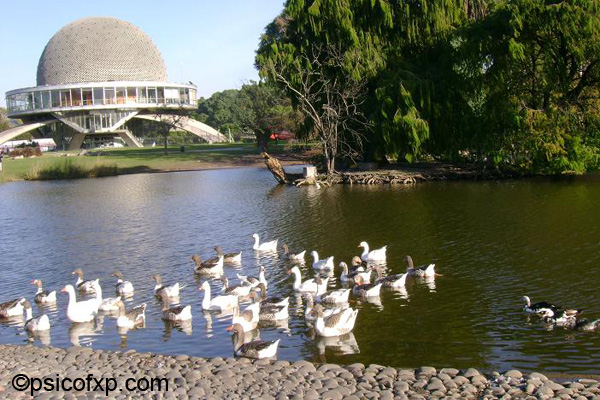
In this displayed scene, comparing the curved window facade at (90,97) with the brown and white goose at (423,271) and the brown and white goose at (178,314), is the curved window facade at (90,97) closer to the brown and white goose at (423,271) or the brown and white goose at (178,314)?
the brown and white goose at (423,271)

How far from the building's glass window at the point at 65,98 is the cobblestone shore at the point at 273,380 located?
332ft

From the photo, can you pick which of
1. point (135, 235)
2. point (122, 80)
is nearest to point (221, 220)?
point (135, 235)

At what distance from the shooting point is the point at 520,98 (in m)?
39.1

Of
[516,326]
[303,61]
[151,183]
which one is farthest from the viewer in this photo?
[151,183]

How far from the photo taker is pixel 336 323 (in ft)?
45.8

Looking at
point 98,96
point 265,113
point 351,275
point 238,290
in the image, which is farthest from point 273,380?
point 98,96

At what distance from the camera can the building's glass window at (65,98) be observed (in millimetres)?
107750

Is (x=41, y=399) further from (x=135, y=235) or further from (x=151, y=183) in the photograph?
(x=151, y=183)

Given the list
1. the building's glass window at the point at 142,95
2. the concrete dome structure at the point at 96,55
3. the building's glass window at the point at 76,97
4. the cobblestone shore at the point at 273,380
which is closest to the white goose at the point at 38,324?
the cobblestone shore at the point at 273,380

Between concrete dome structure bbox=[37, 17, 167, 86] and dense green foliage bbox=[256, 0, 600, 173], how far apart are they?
241ft

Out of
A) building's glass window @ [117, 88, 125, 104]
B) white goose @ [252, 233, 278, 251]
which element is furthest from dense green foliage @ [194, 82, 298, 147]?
white goose @ [252, 233, 278, 251]

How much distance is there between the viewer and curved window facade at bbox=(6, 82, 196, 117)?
354 ft

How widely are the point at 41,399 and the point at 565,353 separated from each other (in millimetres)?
8662

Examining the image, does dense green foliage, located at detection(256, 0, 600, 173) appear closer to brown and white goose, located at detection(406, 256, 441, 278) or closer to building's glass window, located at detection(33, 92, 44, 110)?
brown and white goose, located at detection(406, 256, 441, 278)
